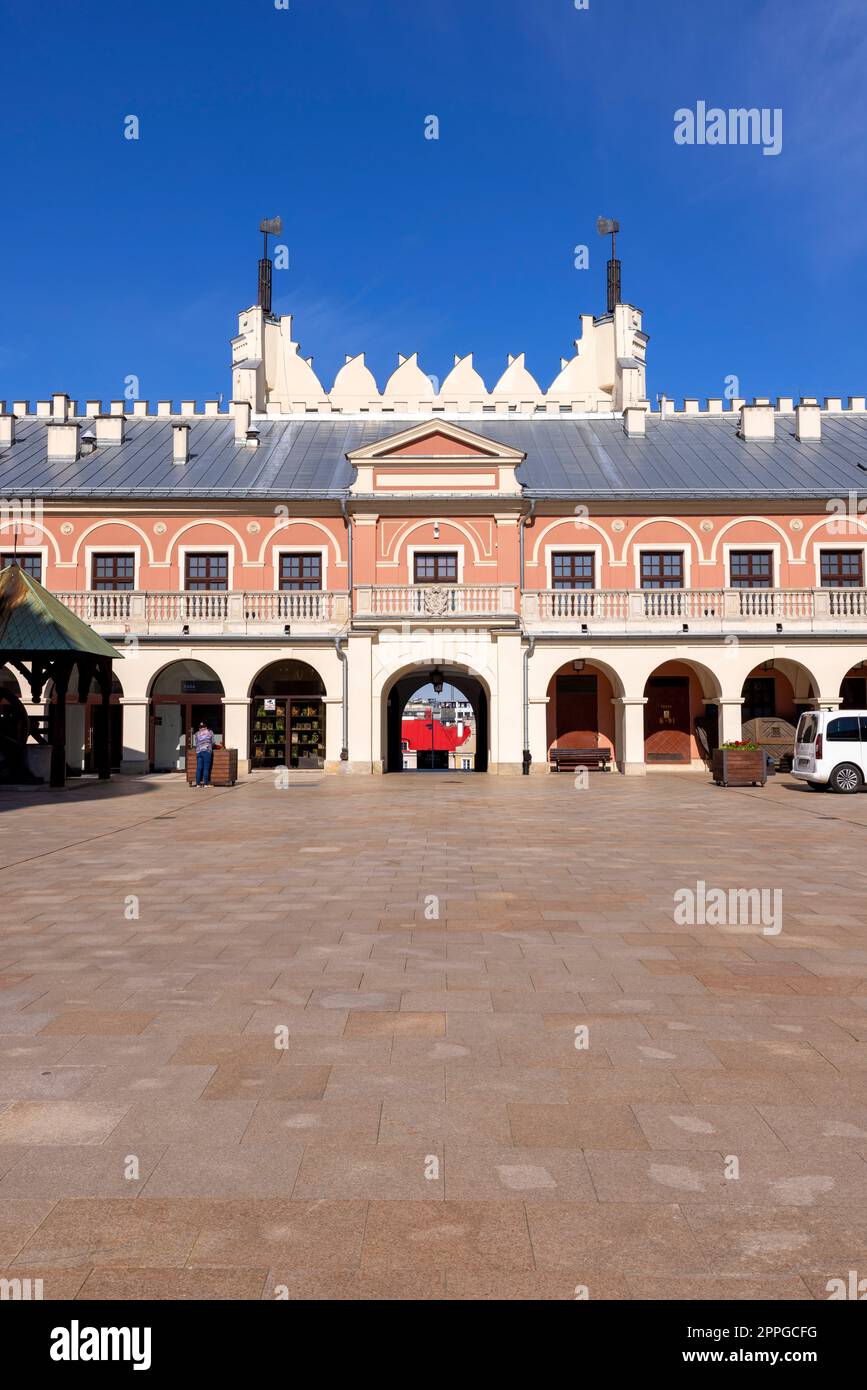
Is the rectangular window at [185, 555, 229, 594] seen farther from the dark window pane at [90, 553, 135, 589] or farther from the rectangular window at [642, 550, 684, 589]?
the rectangular window at [642, 550, 684, 589]

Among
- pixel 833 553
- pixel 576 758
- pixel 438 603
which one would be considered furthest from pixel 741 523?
pixel 438 603

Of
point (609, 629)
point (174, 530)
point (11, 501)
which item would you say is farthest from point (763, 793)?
point (11, 501)

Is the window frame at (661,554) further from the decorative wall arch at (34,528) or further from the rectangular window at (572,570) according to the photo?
the decorative wall arch at (34,528)

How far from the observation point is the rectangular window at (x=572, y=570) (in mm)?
28828

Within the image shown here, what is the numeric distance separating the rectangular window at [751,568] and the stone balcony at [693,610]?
1.64 metres

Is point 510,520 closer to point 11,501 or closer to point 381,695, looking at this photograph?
point 381,695

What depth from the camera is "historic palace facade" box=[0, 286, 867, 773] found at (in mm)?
26812

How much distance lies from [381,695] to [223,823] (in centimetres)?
1188

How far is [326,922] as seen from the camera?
295 inches

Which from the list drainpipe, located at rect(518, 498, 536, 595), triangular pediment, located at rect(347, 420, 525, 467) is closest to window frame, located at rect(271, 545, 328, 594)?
triangular pediment, located at rect(347, 420, 525, 467)

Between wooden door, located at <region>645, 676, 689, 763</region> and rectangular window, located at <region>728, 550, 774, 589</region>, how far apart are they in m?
3.43

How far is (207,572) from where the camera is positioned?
29.1 meters

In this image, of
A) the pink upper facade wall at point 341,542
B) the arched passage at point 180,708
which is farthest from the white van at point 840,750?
the arched passage at point 180,708

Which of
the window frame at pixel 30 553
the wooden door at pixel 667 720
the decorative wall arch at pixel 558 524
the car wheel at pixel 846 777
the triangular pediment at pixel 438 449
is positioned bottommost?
the car wheel at pixel 846 777
